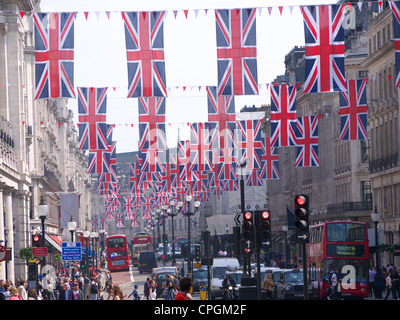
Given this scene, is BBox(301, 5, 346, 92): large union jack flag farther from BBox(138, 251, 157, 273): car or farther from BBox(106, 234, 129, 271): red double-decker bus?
BBox(106, 234, 129, 271): red double-decker bus

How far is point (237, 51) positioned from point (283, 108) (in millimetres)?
A: 14470

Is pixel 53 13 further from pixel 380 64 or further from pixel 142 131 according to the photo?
pixel 380 64

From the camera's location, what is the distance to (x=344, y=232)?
4441cm

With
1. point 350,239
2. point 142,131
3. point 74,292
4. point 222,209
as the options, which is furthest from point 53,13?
point 222,209

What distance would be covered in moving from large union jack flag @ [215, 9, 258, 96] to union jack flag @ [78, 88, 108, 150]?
33.9 feet

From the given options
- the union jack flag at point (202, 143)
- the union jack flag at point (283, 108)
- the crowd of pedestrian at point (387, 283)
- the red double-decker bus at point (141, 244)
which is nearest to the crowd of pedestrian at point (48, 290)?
the union jack flag at point (202, 143)

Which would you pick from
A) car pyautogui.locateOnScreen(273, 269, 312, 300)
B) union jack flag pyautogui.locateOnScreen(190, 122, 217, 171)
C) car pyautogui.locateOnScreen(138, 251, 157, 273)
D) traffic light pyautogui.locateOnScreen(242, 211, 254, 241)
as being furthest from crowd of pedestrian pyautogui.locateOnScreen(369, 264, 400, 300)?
car pyautogui.locateOnScreen(138, 251, 157, 273)

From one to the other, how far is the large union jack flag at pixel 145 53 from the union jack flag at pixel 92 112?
31.7 feet

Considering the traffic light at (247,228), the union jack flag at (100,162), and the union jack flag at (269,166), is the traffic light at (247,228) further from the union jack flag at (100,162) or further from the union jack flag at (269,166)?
the union jack flag at (269,166)

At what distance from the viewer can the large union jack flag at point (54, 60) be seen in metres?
32.0

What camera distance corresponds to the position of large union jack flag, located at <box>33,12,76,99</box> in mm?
32031

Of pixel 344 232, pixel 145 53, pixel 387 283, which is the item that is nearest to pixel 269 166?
pixel 387 283

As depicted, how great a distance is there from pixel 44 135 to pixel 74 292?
44693 millimetres

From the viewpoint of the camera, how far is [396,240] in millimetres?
67625
